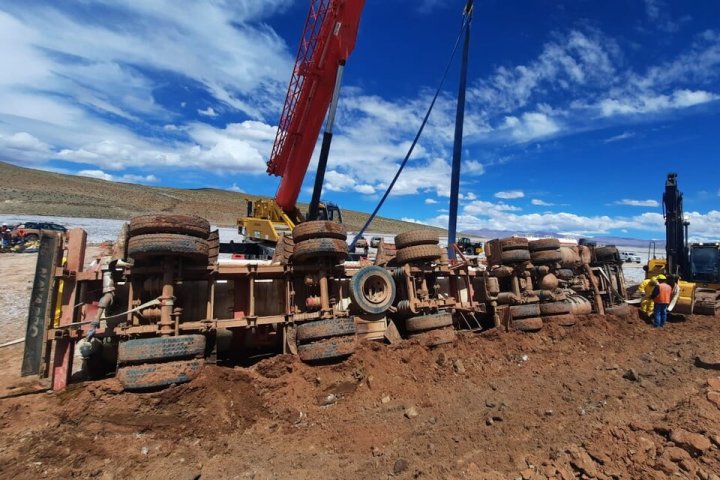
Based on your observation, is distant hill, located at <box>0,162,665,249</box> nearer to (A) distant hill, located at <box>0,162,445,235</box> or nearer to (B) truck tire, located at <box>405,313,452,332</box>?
(A) distant hill, located at <box>0,162,445,235</box>

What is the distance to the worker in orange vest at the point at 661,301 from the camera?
9664 millimetres

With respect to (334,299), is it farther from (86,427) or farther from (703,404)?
(703,404)

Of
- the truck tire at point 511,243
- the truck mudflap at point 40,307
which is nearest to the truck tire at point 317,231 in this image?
the truck mudflap at point 40,307

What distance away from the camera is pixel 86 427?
3.94 meters

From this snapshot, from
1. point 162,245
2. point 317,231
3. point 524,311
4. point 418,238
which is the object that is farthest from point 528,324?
point 162,245

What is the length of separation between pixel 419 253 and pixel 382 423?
317 centimetres

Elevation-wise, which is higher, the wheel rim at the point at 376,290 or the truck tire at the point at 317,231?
the truck tire at the point at 317,231

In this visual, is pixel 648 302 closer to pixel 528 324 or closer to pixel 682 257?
pixel 682 257

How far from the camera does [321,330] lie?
17.6 feet

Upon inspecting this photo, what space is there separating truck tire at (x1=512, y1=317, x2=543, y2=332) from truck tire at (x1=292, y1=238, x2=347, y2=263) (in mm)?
3878

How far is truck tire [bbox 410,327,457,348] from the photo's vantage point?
628cm

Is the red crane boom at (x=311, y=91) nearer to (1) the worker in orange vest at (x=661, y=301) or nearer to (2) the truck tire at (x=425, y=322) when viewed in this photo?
(2) the truck tire at (x=425, y=322)

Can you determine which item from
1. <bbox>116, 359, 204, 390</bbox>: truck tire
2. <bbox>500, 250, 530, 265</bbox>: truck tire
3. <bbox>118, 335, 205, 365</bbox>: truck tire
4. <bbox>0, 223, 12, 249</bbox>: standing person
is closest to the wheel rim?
<bbox>118, 335, 205, 365</bbox>: truck tire

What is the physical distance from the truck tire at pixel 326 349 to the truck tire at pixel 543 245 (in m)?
5.48
